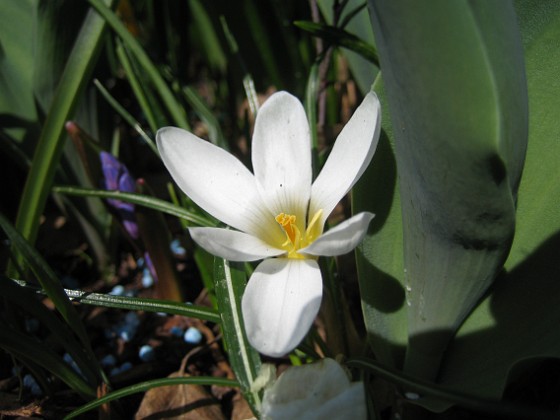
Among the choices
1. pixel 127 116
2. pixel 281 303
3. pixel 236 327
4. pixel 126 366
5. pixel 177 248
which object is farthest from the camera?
pixel 177 248

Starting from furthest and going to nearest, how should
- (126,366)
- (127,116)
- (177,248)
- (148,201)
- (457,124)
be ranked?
(177,248), (127,116), (126,366), (148,201), (457,124)

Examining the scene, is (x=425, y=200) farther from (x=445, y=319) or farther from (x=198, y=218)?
(x=198, y=218)

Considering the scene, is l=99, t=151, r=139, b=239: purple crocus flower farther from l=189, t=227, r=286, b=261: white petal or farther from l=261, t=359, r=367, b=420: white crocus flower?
l=261, t=359, r=367, b=420: white crocus flower

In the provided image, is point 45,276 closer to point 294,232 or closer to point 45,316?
point 45,316

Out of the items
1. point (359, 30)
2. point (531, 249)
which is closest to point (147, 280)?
point (359, 30)

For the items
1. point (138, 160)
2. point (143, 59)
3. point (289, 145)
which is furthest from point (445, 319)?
point (138, 160)

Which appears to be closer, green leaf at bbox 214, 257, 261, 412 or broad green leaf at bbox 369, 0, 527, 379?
broad green leaf at bbox 369, 0, 527, 379

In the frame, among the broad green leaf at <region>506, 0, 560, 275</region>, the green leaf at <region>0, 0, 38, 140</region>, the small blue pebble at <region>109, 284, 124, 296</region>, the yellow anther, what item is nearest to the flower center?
the yellow anther
